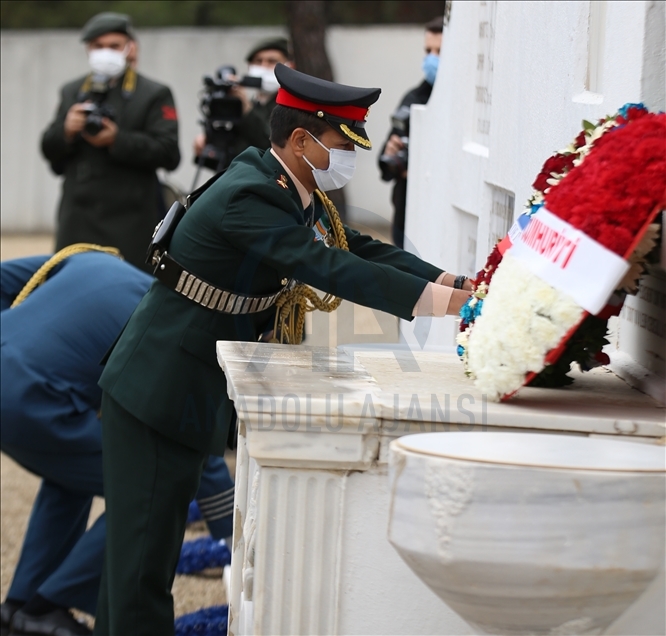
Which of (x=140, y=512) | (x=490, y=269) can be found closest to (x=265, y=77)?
(x=140, y=512)

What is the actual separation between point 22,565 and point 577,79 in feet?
7.59

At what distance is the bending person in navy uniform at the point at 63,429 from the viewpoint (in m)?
3.44

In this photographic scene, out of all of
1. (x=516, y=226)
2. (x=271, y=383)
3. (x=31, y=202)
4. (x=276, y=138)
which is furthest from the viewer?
(x=31, y=202)

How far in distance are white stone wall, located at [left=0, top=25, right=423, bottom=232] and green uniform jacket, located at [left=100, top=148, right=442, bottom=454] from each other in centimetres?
1058

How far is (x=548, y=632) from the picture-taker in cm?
185

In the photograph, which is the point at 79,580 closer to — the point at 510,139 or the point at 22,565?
the point at 22,565

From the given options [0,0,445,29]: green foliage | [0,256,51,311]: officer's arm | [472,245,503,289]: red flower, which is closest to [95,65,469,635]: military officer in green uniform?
[472,245,503,289]: red flower

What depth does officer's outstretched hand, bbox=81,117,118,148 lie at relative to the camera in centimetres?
577

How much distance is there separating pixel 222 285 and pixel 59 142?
339cm

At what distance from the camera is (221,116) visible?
6414 mm

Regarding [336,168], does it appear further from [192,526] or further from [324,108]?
[192,526]

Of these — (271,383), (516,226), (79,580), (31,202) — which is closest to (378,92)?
(516,226)

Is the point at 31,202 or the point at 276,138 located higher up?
the point at 276,138

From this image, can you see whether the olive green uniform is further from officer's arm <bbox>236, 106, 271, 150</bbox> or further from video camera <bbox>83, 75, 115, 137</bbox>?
officer's arm <bbox>236, 106, 271, 150</bbox>
